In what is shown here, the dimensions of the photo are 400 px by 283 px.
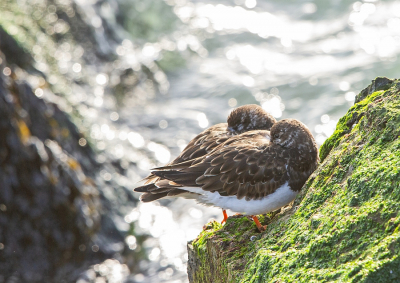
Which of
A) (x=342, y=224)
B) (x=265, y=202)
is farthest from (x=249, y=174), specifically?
(x=342, y=224)

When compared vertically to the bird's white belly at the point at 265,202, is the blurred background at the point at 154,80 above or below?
above

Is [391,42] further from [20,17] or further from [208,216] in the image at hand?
[20,17]

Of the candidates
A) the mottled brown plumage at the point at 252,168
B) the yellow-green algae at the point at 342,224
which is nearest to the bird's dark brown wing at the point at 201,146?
the mottled brown plumage at the point at 252,168

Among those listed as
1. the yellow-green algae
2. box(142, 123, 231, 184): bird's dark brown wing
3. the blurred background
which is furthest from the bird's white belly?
the blurred background

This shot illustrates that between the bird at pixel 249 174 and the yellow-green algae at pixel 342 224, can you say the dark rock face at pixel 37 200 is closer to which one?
the bird at pixel 249 174

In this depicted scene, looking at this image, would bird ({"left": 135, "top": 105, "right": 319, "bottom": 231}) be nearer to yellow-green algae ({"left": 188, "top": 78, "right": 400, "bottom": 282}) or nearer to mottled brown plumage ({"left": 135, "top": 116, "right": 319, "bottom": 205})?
mottled brown plumage ({"left": 135, "top": 116, "right": 319, "bottom": 205})

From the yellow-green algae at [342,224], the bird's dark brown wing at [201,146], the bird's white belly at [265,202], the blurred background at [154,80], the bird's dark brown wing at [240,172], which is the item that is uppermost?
the blurred background at [154,80]

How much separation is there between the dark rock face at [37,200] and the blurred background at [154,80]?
28mm

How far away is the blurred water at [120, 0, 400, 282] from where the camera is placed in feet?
29.5

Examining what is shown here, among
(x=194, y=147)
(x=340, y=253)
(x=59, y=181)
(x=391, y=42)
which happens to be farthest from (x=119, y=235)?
(x=391, y=42)

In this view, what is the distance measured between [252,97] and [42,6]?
15.3 ft

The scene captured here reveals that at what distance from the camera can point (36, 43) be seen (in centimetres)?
855

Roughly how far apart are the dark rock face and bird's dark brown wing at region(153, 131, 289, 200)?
2.84 meters

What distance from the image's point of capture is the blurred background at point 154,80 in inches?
271
